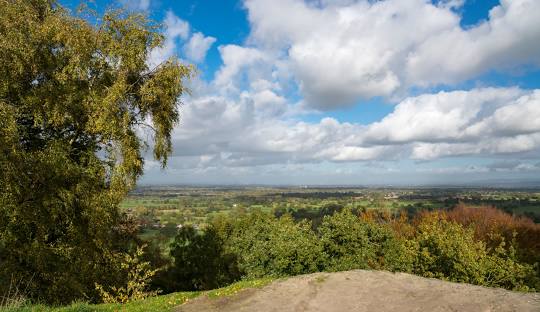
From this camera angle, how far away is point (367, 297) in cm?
1386

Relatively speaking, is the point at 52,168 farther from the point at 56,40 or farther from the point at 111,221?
the point at 56,40

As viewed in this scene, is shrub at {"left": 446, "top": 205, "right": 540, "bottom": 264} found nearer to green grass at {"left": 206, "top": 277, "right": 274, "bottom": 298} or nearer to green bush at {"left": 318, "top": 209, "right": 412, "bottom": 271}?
green bush at {"left": 318, "top": 209, "right": 412, "bottom": 271}

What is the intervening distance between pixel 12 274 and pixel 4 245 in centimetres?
120

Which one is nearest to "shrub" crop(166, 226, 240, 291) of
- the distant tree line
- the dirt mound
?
the distant tree line

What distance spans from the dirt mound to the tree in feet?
19.0

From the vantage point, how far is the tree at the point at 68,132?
14180mm

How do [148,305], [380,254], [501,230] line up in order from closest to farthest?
[148,305] < [380,254] < [501,230]

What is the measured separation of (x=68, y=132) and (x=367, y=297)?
13912 millimetres

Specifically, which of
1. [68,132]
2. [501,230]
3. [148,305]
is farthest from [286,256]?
[501,230]

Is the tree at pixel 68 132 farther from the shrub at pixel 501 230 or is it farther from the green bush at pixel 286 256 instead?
the shrub at pixel 501 230

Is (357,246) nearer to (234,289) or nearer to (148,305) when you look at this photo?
(234,289)

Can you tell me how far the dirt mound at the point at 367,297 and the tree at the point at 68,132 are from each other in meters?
5.80

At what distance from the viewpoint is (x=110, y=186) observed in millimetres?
16094

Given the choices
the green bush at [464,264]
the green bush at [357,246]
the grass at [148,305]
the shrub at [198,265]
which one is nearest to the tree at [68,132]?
the grass at [148,305]
